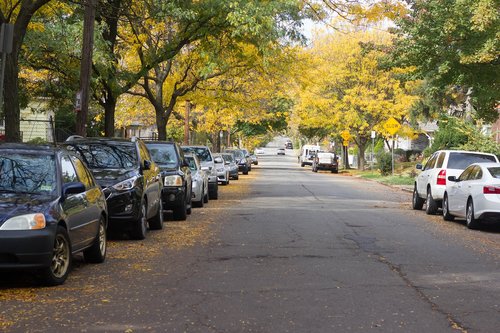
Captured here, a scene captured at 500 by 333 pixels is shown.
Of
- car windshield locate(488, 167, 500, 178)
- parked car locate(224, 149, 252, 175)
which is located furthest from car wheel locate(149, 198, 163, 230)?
parked car locate(224, 149, 252, 175)

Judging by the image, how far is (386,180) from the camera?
128ft

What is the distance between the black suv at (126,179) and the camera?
11758 millimetres

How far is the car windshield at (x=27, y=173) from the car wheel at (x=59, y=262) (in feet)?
1.99

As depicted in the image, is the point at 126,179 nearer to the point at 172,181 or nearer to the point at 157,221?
the point at 157,221

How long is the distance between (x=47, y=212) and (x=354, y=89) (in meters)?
42.2

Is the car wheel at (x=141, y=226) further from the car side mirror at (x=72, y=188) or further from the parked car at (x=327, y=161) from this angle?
the parked car at (x=327, y=161)

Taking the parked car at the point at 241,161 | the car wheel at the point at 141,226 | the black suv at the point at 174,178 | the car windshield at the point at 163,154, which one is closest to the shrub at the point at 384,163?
the parked car at the point at 241,161

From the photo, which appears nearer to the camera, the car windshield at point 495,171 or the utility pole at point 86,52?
the car windshield at point 495,171

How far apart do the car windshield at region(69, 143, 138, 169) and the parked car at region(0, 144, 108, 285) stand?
291 centimetres

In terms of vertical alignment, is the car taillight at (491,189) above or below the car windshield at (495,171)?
below

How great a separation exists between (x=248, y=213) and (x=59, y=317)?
38.2ft

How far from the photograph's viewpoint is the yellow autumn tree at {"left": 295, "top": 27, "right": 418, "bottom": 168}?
48000 mm

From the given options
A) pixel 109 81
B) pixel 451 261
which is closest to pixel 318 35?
pixel 109 81

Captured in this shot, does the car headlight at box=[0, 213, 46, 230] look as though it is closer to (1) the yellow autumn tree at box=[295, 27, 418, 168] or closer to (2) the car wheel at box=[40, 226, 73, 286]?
(2) the car wheel at box=[40, 226, 73, 286]
